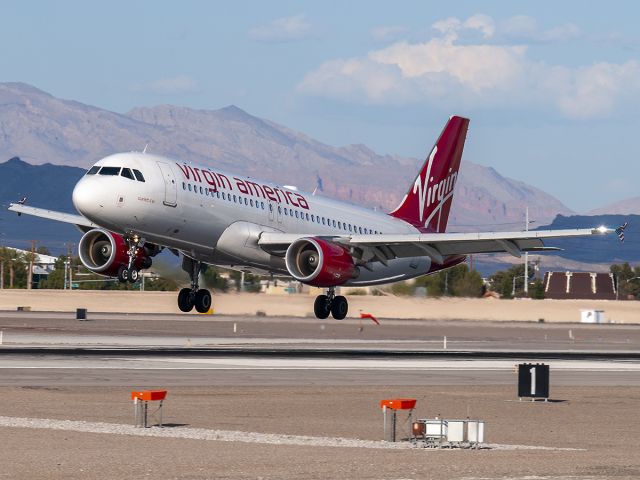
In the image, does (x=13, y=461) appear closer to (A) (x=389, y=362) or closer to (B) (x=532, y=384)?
(B) (x=532, y=384)

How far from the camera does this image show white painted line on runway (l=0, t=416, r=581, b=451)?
104 ft

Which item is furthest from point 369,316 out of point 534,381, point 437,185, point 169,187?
point 534,381

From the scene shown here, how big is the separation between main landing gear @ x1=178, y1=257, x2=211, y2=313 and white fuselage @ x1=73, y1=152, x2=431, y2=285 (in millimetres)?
2298

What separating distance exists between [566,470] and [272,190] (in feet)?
117

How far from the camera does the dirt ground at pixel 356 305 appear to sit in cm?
8988

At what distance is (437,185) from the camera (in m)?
75.9

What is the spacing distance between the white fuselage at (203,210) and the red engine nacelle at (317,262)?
2.87ft

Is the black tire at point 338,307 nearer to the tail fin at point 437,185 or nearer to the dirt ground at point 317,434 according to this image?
the tail fin at point 437,185

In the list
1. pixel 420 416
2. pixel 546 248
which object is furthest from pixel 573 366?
pixel 420 416

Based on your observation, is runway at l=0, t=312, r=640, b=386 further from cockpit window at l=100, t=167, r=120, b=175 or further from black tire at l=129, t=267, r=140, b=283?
cockpit window at l=100, t=167, r=120, b=175

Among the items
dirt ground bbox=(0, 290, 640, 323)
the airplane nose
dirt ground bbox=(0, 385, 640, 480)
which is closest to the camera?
dirt ground bbox=(0, 385, 640, 480)

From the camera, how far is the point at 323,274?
5972 cm

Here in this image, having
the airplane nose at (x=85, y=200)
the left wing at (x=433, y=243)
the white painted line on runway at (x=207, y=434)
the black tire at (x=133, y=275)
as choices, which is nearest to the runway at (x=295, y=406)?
the white painted line on runway at (x=207, y=434)

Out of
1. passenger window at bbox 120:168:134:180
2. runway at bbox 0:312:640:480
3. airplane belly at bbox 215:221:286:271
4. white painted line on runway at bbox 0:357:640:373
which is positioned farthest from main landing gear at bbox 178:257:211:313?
passenger window at bbox 120:168:134:180
